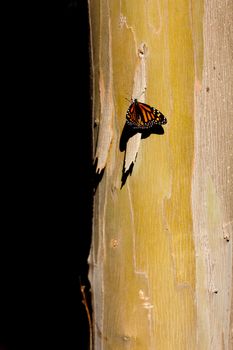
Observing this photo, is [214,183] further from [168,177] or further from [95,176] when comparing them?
[95,176]

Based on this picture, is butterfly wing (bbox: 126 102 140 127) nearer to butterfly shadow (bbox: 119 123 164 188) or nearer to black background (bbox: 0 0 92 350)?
butterfly shadow (bbox: 119 123 164 188)

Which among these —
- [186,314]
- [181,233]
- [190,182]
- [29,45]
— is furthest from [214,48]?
[29,45]

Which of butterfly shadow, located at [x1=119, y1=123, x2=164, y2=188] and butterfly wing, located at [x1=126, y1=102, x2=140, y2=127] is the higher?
butterfly wing, located at [x1=126, y1=102, x2=140, y2=127]

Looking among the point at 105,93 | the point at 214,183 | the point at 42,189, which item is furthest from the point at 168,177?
the point at 42,189

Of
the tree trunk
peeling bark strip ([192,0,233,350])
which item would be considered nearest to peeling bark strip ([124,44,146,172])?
the tree trunk

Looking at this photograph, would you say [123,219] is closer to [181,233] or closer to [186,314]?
[181,233]

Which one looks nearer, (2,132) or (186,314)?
(186,314)

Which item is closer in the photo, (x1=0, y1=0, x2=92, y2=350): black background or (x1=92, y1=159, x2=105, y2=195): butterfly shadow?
(x1=92, y1=159, x2=105, y2=195): butterfly shadow
